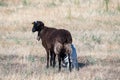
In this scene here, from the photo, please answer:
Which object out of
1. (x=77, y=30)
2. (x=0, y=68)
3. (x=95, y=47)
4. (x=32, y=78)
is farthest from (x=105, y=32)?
(x=32, y=78)

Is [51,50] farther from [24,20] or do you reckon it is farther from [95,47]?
[24,20]

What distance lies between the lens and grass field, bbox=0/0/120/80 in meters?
12.4

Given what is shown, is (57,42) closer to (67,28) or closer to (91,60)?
(91,60)

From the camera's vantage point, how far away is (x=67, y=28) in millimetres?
23234

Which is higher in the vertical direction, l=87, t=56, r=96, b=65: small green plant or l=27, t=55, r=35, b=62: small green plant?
l=27, t=55, r=35, b=62: small green plant

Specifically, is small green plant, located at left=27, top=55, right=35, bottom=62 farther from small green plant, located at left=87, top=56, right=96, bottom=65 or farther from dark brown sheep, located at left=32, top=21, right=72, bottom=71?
small green plant, located at left=87, top=56, right=96, bottom=65

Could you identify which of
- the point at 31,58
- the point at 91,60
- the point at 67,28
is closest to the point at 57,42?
the point at 31,58

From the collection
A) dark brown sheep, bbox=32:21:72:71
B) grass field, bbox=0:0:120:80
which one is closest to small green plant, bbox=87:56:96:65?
grass field, bbox=0:0:120:80

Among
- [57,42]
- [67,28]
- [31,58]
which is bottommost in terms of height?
[67,28]

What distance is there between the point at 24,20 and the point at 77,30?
3463 mm

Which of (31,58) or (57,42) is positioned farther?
(31,58)

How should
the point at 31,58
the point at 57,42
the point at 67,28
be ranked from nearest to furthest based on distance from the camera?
the point at 57,42
the point at 31,58
the point at 67,28

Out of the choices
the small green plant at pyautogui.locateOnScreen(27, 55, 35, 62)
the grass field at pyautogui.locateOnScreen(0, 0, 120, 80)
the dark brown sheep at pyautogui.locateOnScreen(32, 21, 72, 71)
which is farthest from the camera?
the small green plant at pyautogui.locateOnScreen(27, 55, 35, 62)

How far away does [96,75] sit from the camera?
11.9m
